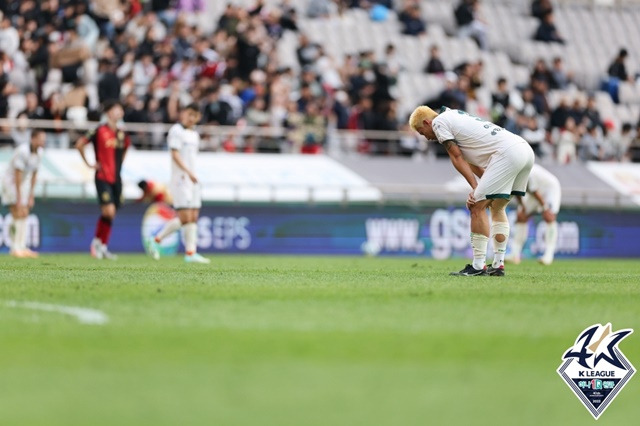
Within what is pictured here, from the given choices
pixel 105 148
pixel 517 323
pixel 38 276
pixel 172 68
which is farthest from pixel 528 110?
pixel 517 323

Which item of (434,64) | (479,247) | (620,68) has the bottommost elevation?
(479,247)

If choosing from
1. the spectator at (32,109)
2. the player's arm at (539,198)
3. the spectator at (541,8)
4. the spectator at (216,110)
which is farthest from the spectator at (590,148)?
the spectator at (32,109)

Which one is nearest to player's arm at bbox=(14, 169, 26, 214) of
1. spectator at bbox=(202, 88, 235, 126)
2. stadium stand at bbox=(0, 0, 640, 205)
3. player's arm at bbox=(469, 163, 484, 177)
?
stadium stand at bbox=(0, 0, 640, 205)

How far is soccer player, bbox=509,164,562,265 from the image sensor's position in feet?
68.5

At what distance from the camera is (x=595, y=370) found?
670 cm

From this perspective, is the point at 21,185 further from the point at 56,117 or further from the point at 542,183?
the point at 542,183

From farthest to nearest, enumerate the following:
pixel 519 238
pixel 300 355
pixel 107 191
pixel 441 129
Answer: pixel 519 238
pixel 107 191
pixel 441 129
pixel 300 355

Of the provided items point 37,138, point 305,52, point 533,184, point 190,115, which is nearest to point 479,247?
point 190,115

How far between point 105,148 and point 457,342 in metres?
13.6

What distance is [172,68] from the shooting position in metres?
25.9

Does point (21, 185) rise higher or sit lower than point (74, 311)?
higher

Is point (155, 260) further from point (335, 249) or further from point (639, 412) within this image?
point (639, 412)

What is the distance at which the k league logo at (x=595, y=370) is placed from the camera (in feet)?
20.1

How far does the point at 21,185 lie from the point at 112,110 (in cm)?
262
